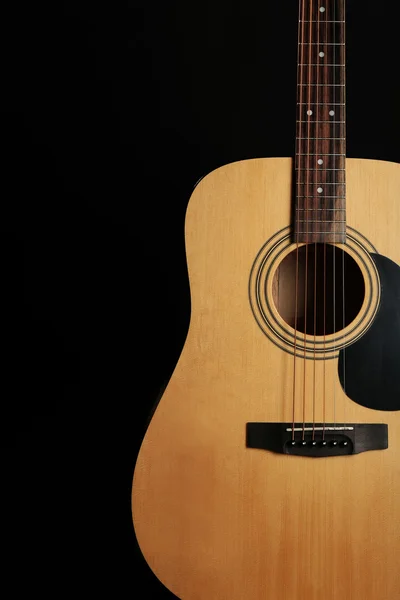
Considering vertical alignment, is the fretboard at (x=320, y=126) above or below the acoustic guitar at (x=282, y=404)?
above

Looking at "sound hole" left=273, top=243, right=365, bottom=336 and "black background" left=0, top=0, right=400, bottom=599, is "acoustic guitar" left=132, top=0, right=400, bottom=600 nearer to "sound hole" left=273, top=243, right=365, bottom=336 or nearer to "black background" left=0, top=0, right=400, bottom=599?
"sound hole" left=273, top=243, right=365, bottom=336

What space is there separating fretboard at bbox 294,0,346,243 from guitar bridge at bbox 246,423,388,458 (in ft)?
1.26

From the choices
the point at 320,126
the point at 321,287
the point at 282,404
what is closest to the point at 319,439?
the point at 282,404

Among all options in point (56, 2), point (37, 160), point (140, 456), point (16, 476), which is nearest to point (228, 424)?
point (140, 456)

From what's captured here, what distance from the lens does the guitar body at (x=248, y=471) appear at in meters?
1.53

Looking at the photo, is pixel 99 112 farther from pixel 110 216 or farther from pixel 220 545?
pixel 220 545

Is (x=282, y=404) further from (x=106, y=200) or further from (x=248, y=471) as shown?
(x=106, y=200)

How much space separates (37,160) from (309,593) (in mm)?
1300

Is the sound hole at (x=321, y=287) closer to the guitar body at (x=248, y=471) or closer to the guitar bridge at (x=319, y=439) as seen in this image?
the guitar body at (x=248, y=471)

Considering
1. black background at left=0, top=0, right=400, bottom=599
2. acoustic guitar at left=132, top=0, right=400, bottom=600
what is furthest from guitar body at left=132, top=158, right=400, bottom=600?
black background at left=0, top=0, right=400, bottom=599

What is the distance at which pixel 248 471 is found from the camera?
155 centimetres

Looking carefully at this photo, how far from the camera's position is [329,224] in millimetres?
1598

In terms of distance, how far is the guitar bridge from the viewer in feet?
5.08

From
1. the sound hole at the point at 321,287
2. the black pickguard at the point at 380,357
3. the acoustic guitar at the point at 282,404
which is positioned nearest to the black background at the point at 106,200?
the sound hole at the point at 321,287
